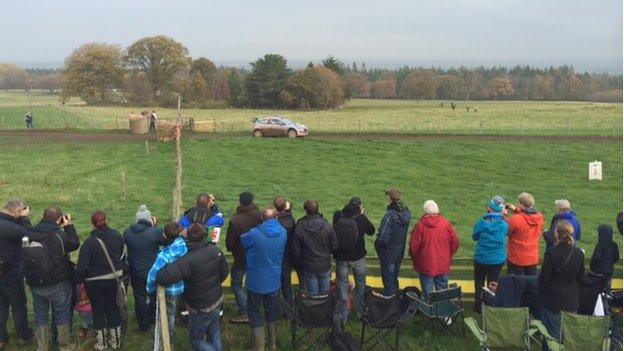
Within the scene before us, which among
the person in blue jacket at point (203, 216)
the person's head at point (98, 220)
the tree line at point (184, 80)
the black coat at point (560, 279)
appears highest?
the tree line at point (184, 80)

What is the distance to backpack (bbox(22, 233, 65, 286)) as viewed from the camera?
644 cm

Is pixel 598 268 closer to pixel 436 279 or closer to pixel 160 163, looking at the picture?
pixel 436 279

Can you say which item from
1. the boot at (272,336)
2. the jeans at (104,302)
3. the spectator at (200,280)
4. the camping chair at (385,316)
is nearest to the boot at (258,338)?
the boot at (272,336)

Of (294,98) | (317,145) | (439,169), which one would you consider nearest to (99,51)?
(294,98)

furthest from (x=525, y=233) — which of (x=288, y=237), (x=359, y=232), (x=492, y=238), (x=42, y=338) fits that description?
(x=42, y=338)

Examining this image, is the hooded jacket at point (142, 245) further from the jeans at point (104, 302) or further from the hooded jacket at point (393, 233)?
the hooded jacket at point (393, 233)

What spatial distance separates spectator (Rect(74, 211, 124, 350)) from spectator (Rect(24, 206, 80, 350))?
0.57 feet

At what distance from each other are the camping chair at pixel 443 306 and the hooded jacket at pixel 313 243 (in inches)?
51.3

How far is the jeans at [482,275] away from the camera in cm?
824

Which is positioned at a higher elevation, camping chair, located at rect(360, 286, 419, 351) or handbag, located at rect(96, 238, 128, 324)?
handbag, located at rect(96, 238, 128, 324)

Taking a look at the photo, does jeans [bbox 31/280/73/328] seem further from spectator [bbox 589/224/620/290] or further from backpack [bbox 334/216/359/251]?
spectator [bbox 589/224/620/290]

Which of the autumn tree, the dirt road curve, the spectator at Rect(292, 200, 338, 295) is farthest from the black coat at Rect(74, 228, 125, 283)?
the autumn tree

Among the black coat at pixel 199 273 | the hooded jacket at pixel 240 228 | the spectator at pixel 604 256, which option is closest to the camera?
the black coat at pixel 199 273

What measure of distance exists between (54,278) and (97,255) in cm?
53
